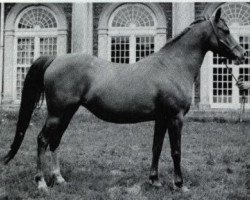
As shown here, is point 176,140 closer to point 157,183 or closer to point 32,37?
point 157,183

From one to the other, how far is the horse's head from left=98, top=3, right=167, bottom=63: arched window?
38.8ft

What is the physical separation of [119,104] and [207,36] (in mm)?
1529

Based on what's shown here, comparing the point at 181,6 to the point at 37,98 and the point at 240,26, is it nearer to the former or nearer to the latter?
the point at 240,26

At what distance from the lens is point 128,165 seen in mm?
5922

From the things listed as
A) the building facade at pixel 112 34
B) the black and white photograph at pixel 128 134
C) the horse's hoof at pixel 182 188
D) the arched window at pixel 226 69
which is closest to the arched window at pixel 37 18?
the building facade at pixel 112 34

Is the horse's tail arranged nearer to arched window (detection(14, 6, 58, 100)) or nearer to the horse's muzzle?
the horse's muzzle

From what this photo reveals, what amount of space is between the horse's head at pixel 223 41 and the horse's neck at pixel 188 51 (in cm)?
16

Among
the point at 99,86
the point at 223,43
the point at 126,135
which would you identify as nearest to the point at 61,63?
the point at 99,86

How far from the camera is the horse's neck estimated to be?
4.75 m

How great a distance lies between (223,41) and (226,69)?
474 inches

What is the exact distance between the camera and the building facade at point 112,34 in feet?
52.3

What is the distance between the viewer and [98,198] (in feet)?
13.8

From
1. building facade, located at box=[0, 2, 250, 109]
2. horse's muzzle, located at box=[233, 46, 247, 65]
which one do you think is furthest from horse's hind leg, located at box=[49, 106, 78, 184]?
building facade, located at box=[0, 2, 250, 109]

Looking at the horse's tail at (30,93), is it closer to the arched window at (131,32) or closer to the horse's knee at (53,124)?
the horse's knee at (53,124)
